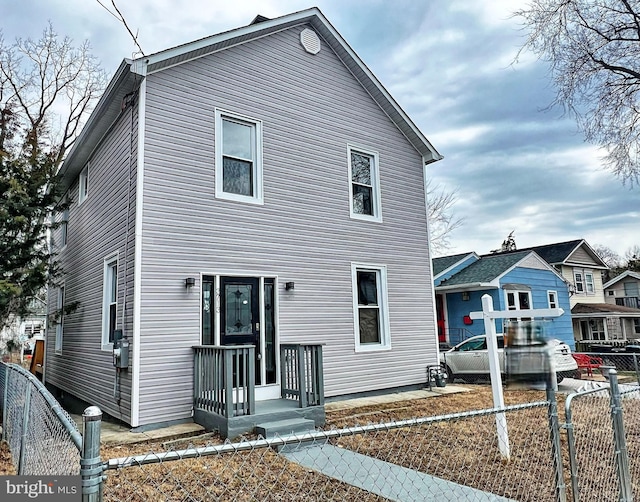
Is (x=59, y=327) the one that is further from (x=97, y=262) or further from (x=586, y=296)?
(x=586, y=296)

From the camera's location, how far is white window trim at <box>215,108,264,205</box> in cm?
767

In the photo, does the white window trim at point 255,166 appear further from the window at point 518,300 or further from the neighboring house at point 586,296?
the neighboring house at point 586,296

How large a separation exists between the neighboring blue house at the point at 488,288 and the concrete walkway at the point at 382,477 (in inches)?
474

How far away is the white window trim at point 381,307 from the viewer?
8891mm

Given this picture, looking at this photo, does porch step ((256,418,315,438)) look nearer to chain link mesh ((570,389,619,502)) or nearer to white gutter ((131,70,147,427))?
white gutter ((131,70,147,427))

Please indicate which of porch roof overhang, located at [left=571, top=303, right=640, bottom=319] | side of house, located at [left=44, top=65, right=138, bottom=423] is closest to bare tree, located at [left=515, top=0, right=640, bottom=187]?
side of house, located at [left=44, top=65, right=138, bottom=423]

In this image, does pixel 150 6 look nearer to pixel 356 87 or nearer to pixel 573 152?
pixel 356 87

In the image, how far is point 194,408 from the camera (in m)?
6.74

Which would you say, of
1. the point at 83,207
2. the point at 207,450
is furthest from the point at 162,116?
the point at 207,450

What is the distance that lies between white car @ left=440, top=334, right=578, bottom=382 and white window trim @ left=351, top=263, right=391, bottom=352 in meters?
2.40

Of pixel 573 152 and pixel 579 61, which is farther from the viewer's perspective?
pixel 573 152

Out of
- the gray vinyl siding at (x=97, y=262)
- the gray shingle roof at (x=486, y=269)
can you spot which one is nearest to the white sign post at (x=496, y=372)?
the gray vinyl siding at (x=97, y=262)

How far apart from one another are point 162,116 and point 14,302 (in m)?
5.04
